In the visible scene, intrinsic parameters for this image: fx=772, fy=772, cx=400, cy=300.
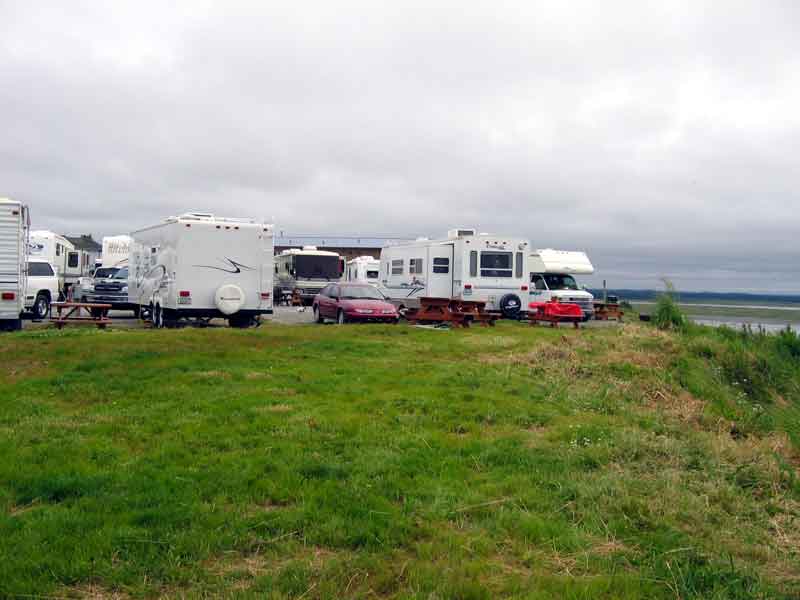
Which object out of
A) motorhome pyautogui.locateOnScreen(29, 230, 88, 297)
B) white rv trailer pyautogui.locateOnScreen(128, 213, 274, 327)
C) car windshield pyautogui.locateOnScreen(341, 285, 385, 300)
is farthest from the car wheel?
car windshield pyautogui.locateOnScreen(341, 285, 385, 300)

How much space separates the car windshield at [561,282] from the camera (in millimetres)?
30250

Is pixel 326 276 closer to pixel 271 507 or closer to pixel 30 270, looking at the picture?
pixel 30 270

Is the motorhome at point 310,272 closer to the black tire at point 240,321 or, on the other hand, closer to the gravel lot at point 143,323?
the gravel lot at point 143,323

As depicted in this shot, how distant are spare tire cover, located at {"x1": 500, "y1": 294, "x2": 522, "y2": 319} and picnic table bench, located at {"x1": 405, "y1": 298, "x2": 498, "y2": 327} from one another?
1.92 m

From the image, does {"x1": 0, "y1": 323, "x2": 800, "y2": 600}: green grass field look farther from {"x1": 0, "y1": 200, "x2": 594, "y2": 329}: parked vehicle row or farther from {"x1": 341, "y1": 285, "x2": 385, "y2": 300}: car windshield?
{"x1": 341, "y1": 285, "x2": 385, "y2": 300}: car windshield

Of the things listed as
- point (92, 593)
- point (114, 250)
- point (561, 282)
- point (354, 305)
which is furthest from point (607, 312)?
point (92, 593)

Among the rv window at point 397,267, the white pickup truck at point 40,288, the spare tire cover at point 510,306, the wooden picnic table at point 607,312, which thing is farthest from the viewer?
the wooden picnic table at point 607,312

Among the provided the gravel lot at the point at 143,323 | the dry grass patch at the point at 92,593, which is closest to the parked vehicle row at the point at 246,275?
the gravel lot at the point at 143,323

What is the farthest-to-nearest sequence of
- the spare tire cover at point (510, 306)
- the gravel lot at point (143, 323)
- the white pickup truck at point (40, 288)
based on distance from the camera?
1. the spare tire cover at point (510, 306)
2. the white pickup truck at point (40, 288)
3. the gravel lot at point (143, 323)

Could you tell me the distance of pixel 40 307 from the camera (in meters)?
24.0

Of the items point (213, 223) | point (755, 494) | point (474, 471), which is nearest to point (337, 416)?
point (474, 471)

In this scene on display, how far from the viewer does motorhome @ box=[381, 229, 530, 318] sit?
998 inches

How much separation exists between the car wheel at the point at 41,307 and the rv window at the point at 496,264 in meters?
13.7

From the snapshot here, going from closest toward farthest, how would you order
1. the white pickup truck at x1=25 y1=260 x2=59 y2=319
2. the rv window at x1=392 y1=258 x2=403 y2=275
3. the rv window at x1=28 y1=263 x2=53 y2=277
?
the white pickup truck at x1=25 y1=260 x2=59 y2=319 < the rv window at x1=28 y1=263 x2=53 y2=277 < the rv window at x1=392 y1=258 x2=403 y2=275
